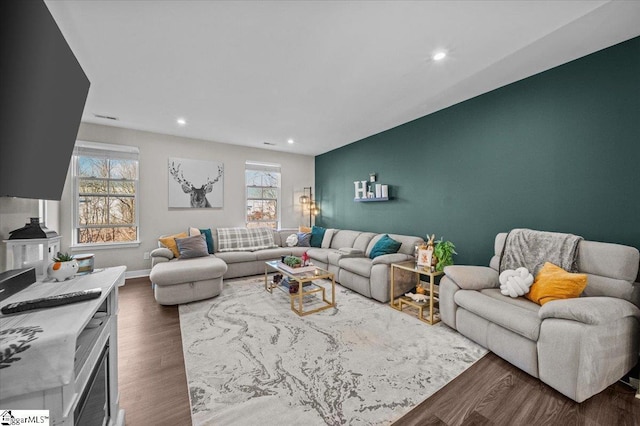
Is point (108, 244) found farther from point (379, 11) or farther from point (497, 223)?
point (497, 223)

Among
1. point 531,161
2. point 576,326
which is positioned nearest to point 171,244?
point 576,326

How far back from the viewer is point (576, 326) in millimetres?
1662

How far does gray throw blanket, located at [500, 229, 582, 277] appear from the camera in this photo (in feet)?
7.21

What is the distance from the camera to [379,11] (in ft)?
5.98

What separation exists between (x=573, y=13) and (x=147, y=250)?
247 inches

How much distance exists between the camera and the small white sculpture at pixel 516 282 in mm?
2230

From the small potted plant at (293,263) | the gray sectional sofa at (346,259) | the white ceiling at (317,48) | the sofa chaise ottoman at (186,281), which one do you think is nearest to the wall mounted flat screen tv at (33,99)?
the white ceiling at (317,48)

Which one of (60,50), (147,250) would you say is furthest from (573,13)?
(147,250)

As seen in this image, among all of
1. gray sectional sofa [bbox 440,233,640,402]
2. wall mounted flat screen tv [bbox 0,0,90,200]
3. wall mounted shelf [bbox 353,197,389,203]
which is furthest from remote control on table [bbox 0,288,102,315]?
wall mounted shelf [bbox 353,197,389,203]

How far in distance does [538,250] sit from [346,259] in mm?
2387

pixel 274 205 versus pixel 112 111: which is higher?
pixel 112 111

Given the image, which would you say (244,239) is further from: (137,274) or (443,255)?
(443,255)

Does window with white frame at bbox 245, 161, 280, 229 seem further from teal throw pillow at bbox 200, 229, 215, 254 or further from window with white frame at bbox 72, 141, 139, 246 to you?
window with white frame at bbox 72, 141, 139, 246

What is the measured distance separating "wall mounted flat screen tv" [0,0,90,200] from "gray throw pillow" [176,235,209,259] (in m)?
2.69
